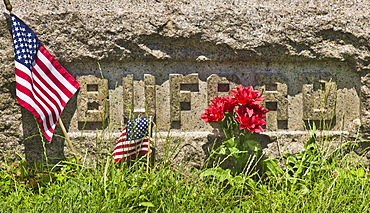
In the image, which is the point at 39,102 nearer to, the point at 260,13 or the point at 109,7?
the point at 109,7

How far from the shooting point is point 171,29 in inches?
109

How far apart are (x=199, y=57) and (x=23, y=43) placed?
1.21 metres

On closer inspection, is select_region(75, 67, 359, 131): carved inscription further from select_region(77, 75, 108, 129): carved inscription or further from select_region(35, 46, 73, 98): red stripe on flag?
select_region(35, 46, 73, 98): red stripe on flag

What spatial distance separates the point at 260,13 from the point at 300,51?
0.39m

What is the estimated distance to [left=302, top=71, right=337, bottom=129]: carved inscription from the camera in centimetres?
284

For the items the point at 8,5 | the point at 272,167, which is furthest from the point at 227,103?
the point at 8,5

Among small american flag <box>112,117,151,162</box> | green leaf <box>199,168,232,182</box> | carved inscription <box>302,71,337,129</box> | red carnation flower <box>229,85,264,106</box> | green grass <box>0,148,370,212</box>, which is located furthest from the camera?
carved inscription <box>302,71,337,129</box>

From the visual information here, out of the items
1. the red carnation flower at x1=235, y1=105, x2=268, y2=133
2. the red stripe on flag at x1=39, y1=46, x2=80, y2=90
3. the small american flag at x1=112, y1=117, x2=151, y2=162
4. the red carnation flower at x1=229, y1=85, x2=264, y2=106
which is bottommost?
the small american flag at x1=112, y1=117, x2=151, y2=162

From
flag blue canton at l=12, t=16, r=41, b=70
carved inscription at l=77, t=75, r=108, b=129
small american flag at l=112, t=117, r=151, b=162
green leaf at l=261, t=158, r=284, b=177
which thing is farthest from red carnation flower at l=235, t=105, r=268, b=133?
flag blue canton at l=12, t=16, r=41, b=70

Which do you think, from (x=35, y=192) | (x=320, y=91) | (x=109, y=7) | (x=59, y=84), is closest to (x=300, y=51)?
(x=320, y=91)

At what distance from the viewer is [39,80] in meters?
2.76

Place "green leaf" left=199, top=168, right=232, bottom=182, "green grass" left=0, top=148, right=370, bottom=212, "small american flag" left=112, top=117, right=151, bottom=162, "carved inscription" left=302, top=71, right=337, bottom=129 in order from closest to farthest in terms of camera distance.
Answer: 1. "green grass" left=0, top=148, right=370, bottom=212
2. "green leaf" left=199, top=168, right=232, bottom=182
3. "small american flag" left=112, top=117, right=151, bottom=162
4. "carved inscription" left=302, top=71, right=337, bottom=129

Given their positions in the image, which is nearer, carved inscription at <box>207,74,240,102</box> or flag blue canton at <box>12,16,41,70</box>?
flag blue canton at <box>12,16,41,70</box>

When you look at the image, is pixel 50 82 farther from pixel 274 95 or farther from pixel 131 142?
pixel 274 95
